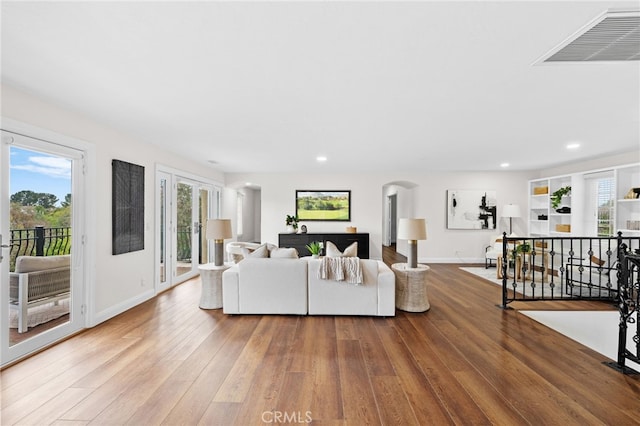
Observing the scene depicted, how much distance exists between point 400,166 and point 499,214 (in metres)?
3.17

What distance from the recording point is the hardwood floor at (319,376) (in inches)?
75.7

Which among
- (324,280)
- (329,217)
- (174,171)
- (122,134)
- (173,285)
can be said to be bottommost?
(173,285)

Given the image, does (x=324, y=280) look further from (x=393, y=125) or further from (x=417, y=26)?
(x=417, y=26)

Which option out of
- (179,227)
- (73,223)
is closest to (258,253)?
(73,223)

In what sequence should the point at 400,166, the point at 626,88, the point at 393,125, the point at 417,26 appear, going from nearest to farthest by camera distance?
the point at 417,26, the point at 626,88, the point at 393,125, the point at 400,166

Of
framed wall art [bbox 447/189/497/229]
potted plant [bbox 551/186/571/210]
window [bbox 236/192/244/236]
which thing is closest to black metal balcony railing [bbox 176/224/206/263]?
window [bbox 236/192/244/236]

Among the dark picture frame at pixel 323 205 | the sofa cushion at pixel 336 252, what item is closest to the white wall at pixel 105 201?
the sofa cushion at pixel 336 252

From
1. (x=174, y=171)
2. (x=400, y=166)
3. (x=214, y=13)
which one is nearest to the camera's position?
(x=214, y=13)

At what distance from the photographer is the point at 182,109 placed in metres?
3.09

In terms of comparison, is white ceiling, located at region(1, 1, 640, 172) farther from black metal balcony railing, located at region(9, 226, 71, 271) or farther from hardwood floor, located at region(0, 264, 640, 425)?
hardwood floor, located at region(0, 264, 640, 425)

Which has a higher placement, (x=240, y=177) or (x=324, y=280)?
(x=240, y=177)

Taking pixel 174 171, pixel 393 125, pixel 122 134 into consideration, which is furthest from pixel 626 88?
pixel 174 171

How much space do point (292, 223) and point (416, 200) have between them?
3428mm

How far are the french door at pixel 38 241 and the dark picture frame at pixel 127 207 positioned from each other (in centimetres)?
47
